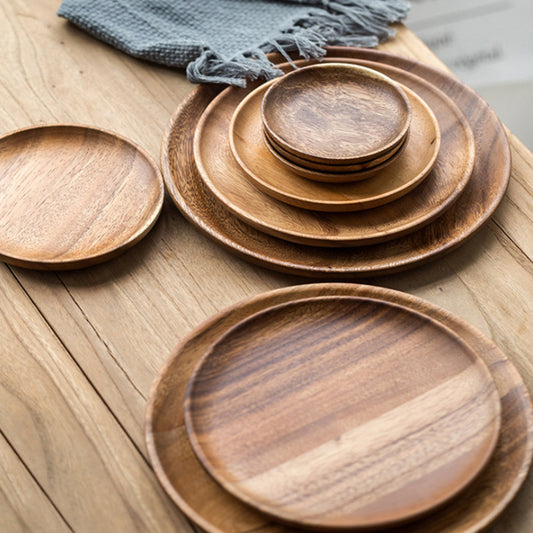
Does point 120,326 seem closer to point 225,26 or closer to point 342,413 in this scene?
point 342,413

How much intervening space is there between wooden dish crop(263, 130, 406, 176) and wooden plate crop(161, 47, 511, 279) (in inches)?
3.4

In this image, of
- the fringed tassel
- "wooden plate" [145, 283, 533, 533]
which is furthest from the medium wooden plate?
the fringed tassel

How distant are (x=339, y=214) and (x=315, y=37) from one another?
0.35 meters

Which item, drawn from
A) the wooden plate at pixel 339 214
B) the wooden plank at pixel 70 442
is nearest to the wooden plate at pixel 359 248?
the wooden plate at pixel 339 214

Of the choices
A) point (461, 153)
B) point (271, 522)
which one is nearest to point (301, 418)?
point (271, 522)

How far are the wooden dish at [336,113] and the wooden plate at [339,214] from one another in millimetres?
57

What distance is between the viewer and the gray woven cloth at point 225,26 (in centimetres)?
91

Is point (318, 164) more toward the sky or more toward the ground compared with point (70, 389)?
more toward the sky

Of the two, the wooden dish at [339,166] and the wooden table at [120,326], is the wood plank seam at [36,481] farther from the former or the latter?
the wooden dish at [339,166]

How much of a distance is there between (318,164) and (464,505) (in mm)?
375

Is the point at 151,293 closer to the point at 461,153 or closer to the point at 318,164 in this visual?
the point at 318,164

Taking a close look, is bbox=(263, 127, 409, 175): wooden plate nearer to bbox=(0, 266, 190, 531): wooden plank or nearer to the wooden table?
the wooden table

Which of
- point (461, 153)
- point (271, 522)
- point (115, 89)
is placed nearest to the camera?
point (271, 522)

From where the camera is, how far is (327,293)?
2.10 ft
